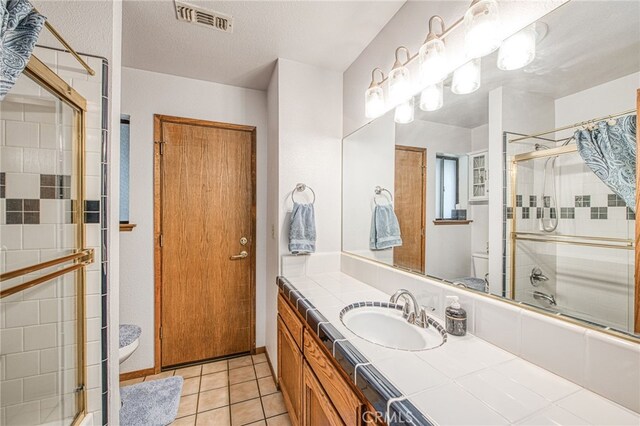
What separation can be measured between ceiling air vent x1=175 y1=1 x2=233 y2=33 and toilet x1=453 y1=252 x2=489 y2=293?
1811 millimetres

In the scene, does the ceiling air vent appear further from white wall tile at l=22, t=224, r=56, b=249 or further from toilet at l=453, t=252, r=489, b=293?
toilet at l=453, t=252, r=489, b=293

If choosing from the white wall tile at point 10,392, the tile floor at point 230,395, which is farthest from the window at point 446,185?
the white wall tile at point 10,392

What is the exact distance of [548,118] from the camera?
0.81 metres

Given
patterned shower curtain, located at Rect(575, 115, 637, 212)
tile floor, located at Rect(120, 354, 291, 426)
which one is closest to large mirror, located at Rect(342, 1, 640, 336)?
patterned shower curtain, located at Rect(575, 115, 637, 212)

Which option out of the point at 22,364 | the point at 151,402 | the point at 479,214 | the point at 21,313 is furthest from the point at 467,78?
the point at 151,402

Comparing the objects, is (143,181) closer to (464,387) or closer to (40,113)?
(40,113)

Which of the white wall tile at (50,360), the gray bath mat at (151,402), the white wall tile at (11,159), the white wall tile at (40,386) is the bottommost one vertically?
the gray bath mat at (151,402)

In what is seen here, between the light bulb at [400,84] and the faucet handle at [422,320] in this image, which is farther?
the light bulb at [400,84]

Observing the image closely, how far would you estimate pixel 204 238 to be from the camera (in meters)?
2.22

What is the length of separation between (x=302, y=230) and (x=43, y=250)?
50.2 inches

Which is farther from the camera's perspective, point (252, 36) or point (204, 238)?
point (204, 238)

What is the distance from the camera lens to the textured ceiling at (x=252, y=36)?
1.44 metres

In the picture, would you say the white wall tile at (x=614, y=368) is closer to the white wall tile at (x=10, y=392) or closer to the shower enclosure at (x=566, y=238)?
the shower enclosure at (x=566, y=238)

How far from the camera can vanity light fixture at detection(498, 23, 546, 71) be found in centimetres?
84
